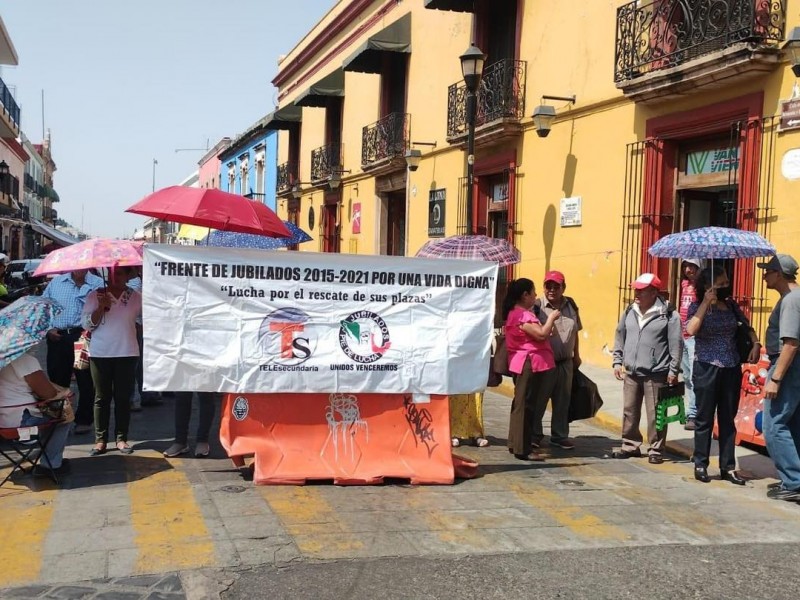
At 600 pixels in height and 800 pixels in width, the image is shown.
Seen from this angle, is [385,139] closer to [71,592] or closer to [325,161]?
[325,161]

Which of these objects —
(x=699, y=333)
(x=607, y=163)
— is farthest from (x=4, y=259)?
A: (x=607, y=163)

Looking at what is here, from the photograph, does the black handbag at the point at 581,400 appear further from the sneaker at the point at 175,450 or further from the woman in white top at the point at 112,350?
the woman in white top at the point at 112,350

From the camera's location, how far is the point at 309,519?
4996mm

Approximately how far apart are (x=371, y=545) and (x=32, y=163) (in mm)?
65814

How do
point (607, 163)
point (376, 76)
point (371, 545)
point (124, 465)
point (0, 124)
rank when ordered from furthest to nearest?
point (0, 124), point (376, 76), point (607, 163), point (124, 465), point (371, 545)

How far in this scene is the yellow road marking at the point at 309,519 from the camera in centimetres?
455

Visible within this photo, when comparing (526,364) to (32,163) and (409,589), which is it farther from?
(32,163)

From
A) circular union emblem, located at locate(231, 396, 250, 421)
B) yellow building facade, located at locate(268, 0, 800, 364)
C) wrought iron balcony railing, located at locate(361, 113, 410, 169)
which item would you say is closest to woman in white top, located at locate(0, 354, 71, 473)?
circular union emblem, located at locate(231, 396, 250, 421)

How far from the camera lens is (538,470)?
6.56 meters

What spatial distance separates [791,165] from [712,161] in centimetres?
164

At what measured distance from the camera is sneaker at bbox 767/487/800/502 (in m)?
5.82

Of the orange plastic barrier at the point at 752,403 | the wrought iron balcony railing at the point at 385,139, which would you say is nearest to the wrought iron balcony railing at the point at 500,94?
the wrought iron balcony railing at the point at 385,139

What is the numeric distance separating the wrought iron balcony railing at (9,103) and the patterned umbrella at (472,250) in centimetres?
2409

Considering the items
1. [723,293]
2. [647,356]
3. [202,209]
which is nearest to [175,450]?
[202,209]
